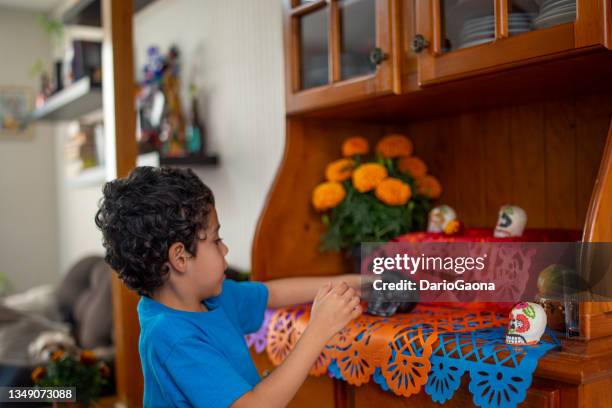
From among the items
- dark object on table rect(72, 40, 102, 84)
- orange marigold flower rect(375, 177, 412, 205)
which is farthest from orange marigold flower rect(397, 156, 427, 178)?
dark object on table rect(72, 40, 102, 84)

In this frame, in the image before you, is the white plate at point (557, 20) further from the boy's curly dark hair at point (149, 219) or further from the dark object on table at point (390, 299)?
the boy's curly dark hair at point (149, 219)

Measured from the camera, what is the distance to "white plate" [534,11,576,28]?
1.02m

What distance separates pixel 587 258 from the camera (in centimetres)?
99

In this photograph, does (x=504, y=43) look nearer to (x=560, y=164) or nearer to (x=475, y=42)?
(x=475, y=42)

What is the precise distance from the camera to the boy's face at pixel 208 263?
110cm

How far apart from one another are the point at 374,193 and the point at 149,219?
69 cm

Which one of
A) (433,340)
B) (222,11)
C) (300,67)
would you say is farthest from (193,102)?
(433,340)

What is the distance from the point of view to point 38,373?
1905mm

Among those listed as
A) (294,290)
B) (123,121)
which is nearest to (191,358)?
(294,290)

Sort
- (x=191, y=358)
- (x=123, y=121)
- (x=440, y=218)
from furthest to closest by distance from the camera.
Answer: (x=123, y=121) → (x=440, y=218) → (x=191, y=358)

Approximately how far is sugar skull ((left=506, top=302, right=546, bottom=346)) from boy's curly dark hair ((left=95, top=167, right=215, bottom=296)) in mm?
542

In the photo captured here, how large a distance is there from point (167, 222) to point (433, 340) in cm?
50

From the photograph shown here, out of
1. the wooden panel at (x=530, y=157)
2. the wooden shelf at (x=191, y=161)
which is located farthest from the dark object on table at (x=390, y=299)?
the wooden shelf at (x=191, y=161)

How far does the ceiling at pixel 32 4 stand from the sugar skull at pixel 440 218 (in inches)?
155
